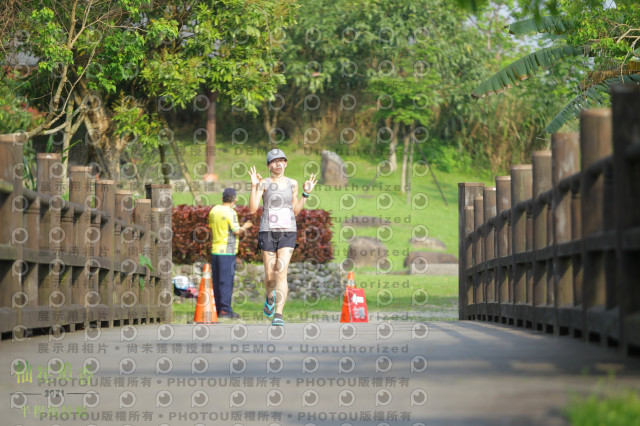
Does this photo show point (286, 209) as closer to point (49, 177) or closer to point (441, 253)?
point (49, 177)

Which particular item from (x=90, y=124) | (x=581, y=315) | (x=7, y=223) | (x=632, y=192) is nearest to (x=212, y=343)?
(x=7, y=223)

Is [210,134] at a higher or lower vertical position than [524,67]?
higher

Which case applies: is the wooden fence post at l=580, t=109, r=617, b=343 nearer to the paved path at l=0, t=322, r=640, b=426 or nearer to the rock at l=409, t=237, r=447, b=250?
the paved path at l=0, t=322, r=640, b=426

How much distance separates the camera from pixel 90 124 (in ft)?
87.5

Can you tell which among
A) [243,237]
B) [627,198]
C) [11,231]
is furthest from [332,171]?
[627,198]

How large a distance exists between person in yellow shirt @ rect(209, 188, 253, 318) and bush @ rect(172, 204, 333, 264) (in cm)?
699

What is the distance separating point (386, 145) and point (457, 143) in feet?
11.8

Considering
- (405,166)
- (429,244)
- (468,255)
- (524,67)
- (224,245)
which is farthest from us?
(405,166)

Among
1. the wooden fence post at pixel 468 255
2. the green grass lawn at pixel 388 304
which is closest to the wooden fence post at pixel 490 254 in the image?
the wooden fence post at pixel 468 255

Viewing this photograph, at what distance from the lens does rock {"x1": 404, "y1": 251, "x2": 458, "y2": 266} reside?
3372 cm

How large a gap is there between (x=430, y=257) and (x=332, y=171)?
1348 cm

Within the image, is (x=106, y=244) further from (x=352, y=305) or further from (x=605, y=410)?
(x=605, y=410)

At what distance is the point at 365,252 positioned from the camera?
34469 mm

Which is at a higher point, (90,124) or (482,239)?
(90,124)
